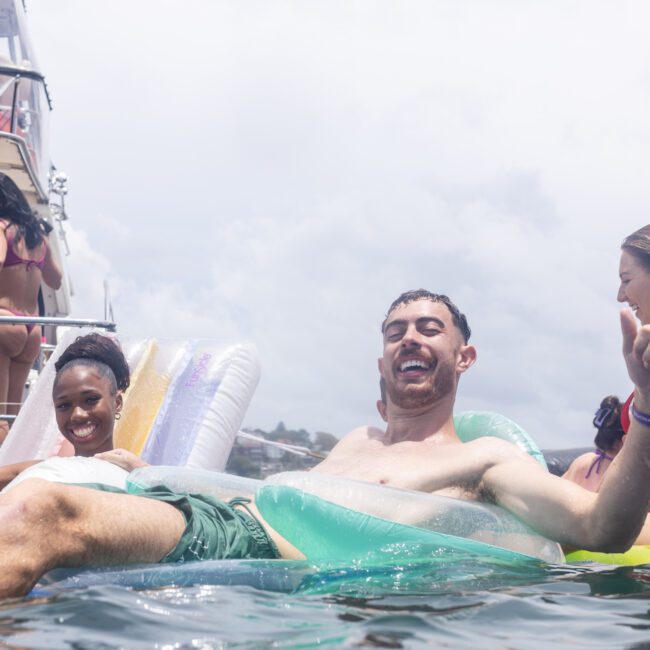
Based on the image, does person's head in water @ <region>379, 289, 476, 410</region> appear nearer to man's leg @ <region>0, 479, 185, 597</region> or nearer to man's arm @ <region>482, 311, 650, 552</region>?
man's arm @ <region>482, 311, 650, 552</region>

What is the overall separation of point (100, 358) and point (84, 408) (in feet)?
1.03

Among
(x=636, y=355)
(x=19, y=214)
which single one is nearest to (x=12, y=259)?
(x=19, y=214)

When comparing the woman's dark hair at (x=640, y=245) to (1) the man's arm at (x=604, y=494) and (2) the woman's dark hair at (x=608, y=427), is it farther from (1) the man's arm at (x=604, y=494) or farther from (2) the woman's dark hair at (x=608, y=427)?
(2) the woman's dark hair at (x=608, y=427)

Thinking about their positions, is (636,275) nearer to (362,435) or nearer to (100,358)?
(362,435)

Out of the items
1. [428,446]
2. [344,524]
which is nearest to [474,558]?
[344,524]

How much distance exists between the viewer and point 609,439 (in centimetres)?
449

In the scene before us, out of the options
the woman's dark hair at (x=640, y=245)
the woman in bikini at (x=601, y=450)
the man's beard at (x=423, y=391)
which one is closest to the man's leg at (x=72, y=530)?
the man's beard at (x=423, y=391)

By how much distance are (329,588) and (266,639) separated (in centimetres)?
61

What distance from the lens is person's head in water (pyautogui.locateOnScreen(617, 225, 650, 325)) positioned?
339 cm

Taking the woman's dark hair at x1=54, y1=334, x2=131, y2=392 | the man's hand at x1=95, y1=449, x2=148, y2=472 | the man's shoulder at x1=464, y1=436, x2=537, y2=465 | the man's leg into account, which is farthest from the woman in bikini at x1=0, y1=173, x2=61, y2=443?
the man's shoulder at x1=464, y1=436, x2=537, y2=465

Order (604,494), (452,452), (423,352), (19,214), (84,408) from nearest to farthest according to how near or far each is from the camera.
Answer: (604,494) → (452,452) → (423,352) → (84,408) → (19,214)

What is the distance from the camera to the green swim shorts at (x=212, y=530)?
267 cm

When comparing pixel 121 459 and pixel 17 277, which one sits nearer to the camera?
pixel 121 459

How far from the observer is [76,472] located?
3043mm
